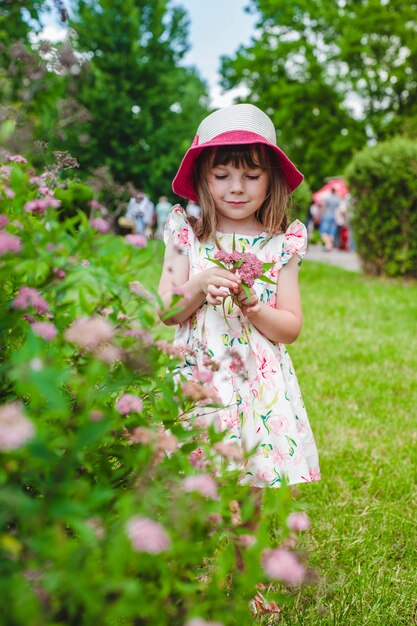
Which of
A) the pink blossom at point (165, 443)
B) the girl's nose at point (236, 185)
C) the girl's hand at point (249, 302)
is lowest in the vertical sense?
the pink blossom at point (165, 443)

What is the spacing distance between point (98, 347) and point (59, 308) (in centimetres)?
10

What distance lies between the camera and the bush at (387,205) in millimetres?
10133

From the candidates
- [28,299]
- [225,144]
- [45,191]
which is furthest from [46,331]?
[225,144]

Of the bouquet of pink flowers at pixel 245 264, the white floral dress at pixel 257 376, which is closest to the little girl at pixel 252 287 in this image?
the white floral dress at pixel 257 376

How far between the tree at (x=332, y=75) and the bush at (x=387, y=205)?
1626 cm

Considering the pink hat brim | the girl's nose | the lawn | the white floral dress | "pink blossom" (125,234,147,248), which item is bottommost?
the lawn

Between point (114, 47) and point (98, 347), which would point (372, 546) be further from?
point (114, 47)

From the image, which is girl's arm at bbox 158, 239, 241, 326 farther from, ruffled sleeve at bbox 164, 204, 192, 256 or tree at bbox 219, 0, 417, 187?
tree at bbox 219, 0, 417, 187

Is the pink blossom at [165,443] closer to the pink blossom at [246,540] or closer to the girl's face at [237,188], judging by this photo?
the pink blossom at [246,540]

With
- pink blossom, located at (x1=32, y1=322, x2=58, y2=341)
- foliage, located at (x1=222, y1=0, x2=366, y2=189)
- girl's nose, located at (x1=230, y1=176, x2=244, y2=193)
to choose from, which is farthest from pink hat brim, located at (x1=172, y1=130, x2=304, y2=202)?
foliage, located at (x1=222, y1=0, x2=366, y2=189)

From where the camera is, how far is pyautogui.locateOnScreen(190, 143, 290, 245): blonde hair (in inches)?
88.1

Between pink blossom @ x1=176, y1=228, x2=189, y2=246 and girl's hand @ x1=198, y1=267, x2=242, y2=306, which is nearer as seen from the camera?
girl's hand @ x1=198, y1=267, x2=242, y2=306

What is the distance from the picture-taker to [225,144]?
2.20 m

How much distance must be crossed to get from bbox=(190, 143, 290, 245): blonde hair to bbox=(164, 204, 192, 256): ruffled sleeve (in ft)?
0.11
